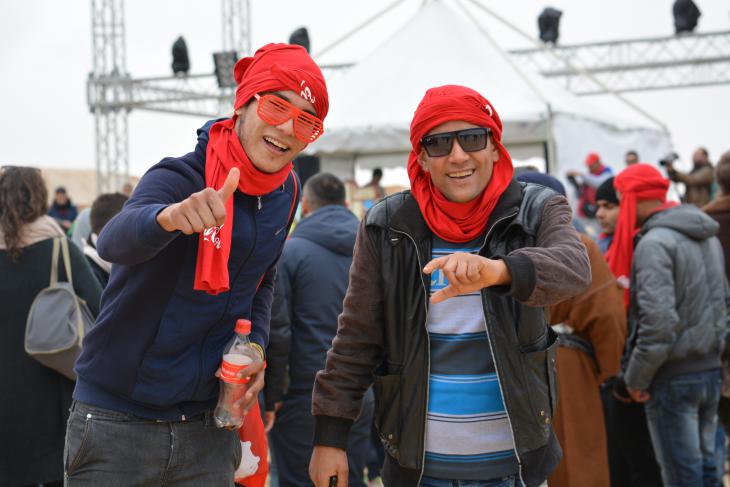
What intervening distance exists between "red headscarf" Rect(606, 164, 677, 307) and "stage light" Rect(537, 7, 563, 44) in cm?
1398

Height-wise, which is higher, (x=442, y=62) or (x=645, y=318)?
(x=442, y=62)

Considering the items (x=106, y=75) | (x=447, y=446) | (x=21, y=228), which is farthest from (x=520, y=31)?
(x=106, y=75)

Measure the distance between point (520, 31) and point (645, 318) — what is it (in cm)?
839

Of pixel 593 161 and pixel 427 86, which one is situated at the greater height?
pixel 427 86

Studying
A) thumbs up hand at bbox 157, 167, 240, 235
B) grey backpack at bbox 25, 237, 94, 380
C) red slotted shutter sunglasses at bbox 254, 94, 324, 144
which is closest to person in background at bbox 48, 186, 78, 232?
grey backpack at bbox 25, 237, 94, 380

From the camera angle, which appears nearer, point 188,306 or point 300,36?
point 188,306

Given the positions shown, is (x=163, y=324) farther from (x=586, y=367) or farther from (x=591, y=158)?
(x=591, y=158)

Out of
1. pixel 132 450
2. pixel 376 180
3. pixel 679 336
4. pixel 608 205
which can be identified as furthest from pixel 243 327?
pixel 376 180

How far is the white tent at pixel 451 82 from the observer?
916cm

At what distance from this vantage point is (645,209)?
4480 millimetres

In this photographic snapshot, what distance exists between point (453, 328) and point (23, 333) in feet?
7.34

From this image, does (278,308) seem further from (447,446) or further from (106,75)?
(106,75)

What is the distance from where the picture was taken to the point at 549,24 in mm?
17656

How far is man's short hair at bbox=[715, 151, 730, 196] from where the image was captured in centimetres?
469
